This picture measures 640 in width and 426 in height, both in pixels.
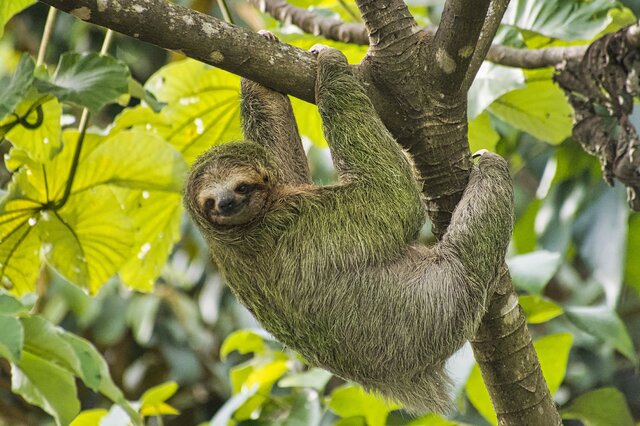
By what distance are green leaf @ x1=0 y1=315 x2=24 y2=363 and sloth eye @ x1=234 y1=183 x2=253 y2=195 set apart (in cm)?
159

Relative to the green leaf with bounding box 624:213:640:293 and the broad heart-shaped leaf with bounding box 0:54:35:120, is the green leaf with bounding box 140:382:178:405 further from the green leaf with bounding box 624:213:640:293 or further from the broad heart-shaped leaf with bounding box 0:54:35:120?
the green leaf with bounding box 624:213:640:293

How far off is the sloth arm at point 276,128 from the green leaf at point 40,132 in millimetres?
1164

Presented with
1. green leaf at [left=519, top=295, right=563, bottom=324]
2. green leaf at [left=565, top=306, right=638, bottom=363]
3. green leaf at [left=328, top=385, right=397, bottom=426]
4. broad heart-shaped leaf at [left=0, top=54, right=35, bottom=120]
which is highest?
broad heart-shaped leaf at [left=0, top=54, right=35, bottom=120]

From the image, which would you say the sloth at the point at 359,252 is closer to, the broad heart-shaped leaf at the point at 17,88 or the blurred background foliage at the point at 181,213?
the blurred background foliage at the point at 181,213

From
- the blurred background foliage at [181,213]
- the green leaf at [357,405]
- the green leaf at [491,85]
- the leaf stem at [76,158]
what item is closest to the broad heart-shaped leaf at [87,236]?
the blurred background foliage at [181,213]

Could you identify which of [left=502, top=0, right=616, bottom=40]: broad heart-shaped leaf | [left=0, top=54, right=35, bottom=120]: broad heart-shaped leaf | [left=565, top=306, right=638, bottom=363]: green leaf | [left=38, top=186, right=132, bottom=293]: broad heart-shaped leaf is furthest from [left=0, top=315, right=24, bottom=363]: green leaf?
[left=502, top=0, right=616, bottom=40]: broad heart-shaped leaf

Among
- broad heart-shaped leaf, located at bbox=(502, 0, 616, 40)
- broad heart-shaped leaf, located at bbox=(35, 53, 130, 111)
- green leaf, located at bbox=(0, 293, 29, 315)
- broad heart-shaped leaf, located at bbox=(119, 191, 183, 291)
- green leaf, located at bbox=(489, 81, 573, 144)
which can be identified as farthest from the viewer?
broad heart-shaped leaf, located at bbox=(119, 191, 183, 291)

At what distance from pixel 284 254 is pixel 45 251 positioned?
175 centimetres

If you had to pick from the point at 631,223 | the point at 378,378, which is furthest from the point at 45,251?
the point at 631,223

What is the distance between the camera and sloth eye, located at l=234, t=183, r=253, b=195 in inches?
203

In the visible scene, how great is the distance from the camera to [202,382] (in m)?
12.0

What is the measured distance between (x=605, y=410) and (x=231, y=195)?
288 cm

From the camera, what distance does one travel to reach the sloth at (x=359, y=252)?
189 inches

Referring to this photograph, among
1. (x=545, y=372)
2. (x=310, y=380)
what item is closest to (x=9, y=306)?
(x=310, y=380)
